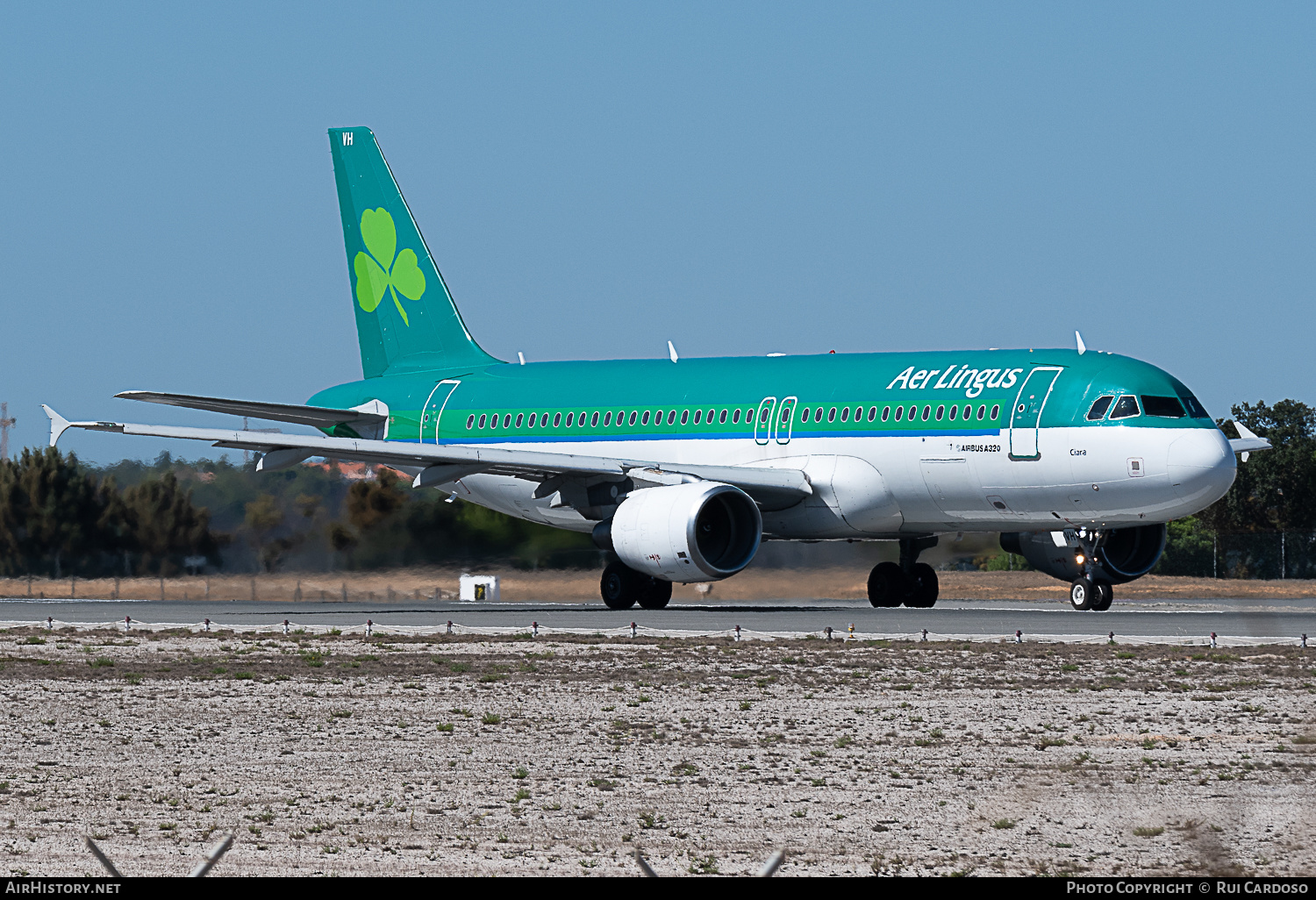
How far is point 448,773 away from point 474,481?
81.3ft

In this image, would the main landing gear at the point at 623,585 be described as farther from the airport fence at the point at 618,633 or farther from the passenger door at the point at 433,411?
the passenger door at the point at 433,411

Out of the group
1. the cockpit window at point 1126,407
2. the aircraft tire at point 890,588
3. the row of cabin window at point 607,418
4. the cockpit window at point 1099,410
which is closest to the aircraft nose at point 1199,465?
the cockpit window at point 1126,407

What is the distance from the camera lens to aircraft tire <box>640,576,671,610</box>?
33.8m

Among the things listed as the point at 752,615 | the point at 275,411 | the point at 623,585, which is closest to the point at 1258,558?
the point at 752,615

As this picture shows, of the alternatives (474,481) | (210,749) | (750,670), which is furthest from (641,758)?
(474,481)

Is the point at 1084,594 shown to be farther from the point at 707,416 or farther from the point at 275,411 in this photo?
the point at 275,411

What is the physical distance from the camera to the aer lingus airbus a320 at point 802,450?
29953 mm

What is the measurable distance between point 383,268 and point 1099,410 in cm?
1812

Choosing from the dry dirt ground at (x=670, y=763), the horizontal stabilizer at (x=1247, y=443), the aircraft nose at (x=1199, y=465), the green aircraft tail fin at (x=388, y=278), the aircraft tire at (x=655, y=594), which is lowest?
the dry dirt ground at (x=670, y=763)

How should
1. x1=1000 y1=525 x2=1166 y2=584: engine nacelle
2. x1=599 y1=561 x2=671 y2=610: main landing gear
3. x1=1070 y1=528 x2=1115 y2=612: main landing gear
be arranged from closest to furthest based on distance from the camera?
x1=1070 y1=528 x2=1115 y2=612: main landing gear < x1=1000 y1=525 x2=1166 y2=584: engine nacelle < x1=599 y1=561 x2=671 y2=610: main landing gear

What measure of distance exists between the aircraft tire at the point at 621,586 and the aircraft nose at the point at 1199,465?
9622 mm

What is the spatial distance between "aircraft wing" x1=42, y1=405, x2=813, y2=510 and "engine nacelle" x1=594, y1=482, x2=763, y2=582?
81 cm

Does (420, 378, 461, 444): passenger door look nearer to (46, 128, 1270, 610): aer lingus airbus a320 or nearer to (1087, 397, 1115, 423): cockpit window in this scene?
(46, 128, 1270, 610): aer lingus airbus a320

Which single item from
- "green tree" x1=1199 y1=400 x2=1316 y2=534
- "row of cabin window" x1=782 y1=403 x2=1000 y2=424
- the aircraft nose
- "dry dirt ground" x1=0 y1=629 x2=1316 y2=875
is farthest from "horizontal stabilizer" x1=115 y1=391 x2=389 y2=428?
"green tree" x1=1199 y1=400 x2=1316 y2=534
